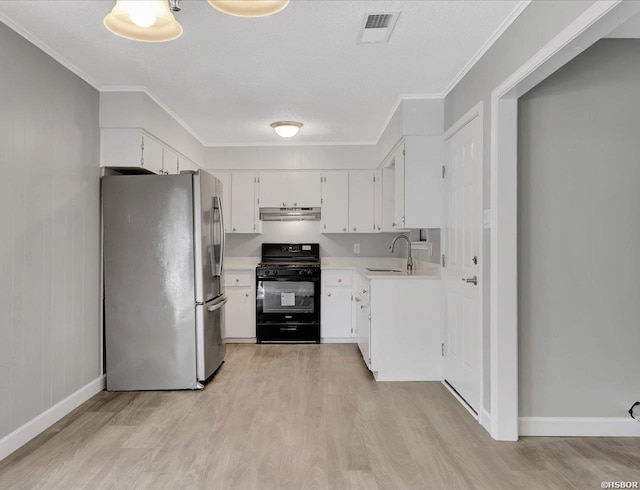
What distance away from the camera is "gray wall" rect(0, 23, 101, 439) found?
2625 millimetres

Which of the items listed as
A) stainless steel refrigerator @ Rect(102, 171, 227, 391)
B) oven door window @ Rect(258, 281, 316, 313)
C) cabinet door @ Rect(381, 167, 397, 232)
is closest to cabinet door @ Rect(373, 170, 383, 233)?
cabinet door @ Rect(381, 167, 397, 232)

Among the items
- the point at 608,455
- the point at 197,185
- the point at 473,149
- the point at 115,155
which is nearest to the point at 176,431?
the point at 197,185

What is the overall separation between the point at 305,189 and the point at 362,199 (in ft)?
2.38

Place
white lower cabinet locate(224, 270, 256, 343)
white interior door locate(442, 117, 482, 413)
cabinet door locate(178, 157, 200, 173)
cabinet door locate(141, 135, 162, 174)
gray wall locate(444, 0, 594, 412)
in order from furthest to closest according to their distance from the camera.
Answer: white lower cabinet locate(224, 270, 256, 343) < cabinet door locate(178, 157, 200, 173) < cabinet door locate(141, 135, 162, 174) < white interior door locate(442, 117, 482, 413) < gray wall locate(444, 0, 594, 412)

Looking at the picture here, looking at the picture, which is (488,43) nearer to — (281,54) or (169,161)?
(281,54)

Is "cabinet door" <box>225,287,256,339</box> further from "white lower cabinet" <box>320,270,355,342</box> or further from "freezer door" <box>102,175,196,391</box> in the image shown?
"freezer door" <box>102,175,196,391</box>

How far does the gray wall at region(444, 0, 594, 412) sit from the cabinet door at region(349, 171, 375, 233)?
6.93 feet

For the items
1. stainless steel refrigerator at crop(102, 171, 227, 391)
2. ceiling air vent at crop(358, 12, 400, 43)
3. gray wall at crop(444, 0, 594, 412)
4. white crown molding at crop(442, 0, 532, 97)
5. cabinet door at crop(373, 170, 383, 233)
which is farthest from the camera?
cabinet door at crop(373, 170, 383, 233)

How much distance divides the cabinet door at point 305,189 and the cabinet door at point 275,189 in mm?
52

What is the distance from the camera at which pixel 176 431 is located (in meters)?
2.90

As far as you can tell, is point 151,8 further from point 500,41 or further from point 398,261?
point 398,261

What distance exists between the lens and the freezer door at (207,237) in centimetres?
379

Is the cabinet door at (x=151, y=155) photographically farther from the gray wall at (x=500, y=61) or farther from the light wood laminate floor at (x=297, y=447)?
the gray wall at (x=500, y=61)

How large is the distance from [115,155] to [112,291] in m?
1.11
